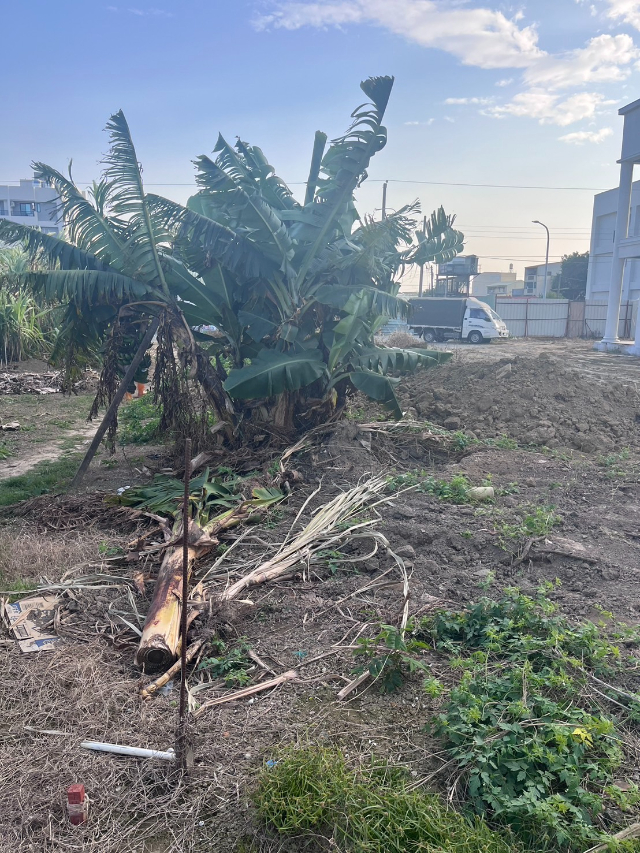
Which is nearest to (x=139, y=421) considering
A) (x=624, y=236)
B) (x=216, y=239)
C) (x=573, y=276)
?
(x=216, y=239)

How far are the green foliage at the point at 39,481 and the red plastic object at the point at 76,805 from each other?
527cm

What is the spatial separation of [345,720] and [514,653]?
1.03 meters

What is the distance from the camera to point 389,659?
3.54 m

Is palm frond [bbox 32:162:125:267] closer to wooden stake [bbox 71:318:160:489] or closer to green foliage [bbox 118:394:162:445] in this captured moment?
wooden stake [bbox 71:318:160:489]

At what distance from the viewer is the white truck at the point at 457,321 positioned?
29.8 meters

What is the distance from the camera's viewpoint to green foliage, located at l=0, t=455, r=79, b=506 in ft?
24.9

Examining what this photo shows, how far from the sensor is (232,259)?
803cm

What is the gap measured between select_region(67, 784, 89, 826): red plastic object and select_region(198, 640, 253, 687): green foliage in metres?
1.11

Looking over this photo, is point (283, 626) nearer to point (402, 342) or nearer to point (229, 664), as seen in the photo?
point (229, 664)

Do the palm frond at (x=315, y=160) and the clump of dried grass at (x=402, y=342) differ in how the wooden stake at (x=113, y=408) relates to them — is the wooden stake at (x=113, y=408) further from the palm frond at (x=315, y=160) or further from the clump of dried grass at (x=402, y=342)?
the clump of dried grass at (x=402, y=342)

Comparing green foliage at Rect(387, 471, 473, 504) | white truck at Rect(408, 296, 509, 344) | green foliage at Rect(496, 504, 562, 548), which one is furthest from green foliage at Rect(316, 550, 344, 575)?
white truck at Rect(408, 296, 509, 344)

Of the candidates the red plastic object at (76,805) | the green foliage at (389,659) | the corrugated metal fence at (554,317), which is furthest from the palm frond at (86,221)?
the corrugated metal fence at (554,317)

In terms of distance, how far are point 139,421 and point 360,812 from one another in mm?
9746

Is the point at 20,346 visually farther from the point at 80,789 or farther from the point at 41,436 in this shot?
the point at 80,789
